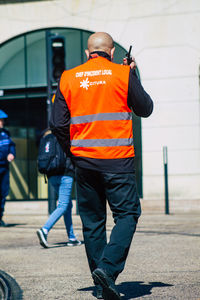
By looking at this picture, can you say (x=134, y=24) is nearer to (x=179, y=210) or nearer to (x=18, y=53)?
(x=18, y=53)

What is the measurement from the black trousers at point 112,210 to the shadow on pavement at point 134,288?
0.40 m

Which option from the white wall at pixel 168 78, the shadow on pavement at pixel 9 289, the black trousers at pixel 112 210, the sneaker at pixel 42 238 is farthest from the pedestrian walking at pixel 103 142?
the white wall at pixel 168 78

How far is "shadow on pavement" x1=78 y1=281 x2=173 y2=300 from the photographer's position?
4.43 metres

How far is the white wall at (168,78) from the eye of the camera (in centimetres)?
1453

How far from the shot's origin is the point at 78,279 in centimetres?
516

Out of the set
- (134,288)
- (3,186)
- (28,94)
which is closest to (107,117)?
(134,288)

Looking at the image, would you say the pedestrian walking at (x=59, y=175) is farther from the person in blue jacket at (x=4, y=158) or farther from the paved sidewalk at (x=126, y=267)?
the person in blue jacket at (x=4, y=158)

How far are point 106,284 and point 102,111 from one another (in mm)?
1204

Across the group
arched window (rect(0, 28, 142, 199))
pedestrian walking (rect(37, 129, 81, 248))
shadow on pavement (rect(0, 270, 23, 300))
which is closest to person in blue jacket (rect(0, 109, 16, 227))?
pedestrian walking (rect(37, 129, 81, 248))

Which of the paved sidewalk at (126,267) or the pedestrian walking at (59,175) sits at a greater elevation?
the pedestrian walking at (59,175)

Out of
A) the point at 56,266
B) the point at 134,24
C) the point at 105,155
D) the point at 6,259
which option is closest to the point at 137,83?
the point at 105,155

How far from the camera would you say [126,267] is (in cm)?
575

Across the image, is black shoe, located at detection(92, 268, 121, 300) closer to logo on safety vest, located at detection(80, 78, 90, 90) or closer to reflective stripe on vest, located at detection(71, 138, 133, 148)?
reflective stripe on vest, located at detection(71, 138, 133, 148)

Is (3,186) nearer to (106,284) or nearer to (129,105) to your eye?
(129,105)
